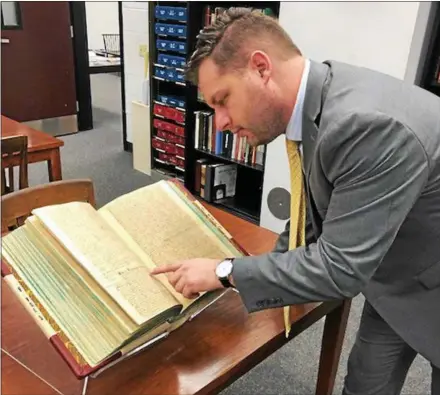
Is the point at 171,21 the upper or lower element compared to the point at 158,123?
upper

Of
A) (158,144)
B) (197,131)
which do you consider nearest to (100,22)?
(158,144)

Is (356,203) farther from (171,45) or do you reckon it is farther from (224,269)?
(171,45)

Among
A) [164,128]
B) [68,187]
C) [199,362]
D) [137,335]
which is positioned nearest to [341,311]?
[199,362]

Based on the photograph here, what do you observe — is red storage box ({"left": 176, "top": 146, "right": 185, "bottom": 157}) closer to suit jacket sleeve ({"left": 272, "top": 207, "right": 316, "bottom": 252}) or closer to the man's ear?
suit jacket sleeve ({"left": 272, "top": 207, "right": 316, "bottom": 252})

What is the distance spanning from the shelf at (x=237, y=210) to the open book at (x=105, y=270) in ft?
6.59

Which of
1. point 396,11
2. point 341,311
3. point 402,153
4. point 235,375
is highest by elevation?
point 396,11

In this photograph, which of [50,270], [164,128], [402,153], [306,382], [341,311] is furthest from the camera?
[164,128]

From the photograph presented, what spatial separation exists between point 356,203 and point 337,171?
6cm

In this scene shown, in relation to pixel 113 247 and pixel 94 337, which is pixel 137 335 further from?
pixel 113 247

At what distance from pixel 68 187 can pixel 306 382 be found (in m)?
1.16

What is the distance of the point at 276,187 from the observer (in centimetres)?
270

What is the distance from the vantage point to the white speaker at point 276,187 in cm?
263

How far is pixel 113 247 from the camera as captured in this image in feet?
2.88

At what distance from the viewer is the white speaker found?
263cm
